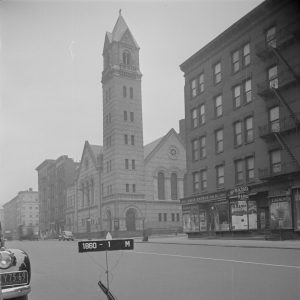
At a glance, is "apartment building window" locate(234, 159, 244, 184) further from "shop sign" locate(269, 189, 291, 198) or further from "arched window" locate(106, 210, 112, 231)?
"arched window" locate(106, 210, 112, 231)

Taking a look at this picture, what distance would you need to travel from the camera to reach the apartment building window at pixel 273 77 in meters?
32.5

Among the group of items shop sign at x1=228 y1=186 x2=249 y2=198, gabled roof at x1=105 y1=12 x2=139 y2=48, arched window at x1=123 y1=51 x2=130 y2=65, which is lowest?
shop sign at x1=228 y1=186 x2=249 y2=198

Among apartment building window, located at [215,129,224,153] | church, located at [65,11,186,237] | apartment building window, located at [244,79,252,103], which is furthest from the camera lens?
apartment building window, located at [215,129,224,153]

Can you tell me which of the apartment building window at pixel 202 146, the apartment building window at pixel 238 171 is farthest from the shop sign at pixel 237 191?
the apartment building window at pixel 202 146

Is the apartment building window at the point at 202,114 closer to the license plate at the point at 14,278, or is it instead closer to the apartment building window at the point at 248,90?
the apartment building window at the point at 248,90

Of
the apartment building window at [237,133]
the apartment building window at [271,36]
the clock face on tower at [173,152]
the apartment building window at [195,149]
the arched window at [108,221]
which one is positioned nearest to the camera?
the arched window at [108,221]

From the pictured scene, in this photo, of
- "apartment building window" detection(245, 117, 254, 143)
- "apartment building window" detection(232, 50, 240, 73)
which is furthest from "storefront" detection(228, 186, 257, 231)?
"apartment building window" detection(232, 50, 240, 73)

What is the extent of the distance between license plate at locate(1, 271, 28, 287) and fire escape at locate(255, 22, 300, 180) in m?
25.2

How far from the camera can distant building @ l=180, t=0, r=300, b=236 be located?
3116cm

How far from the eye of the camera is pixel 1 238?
7.01 metres

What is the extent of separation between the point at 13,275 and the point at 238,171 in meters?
31.5

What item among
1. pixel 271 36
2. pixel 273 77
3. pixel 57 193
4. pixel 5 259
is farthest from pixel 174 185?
pixel 5 259

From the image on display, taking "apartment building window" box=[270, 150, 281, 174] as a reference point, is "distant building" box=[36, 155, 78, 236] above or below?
below

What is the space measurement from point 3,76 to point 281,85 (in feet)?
86.0
